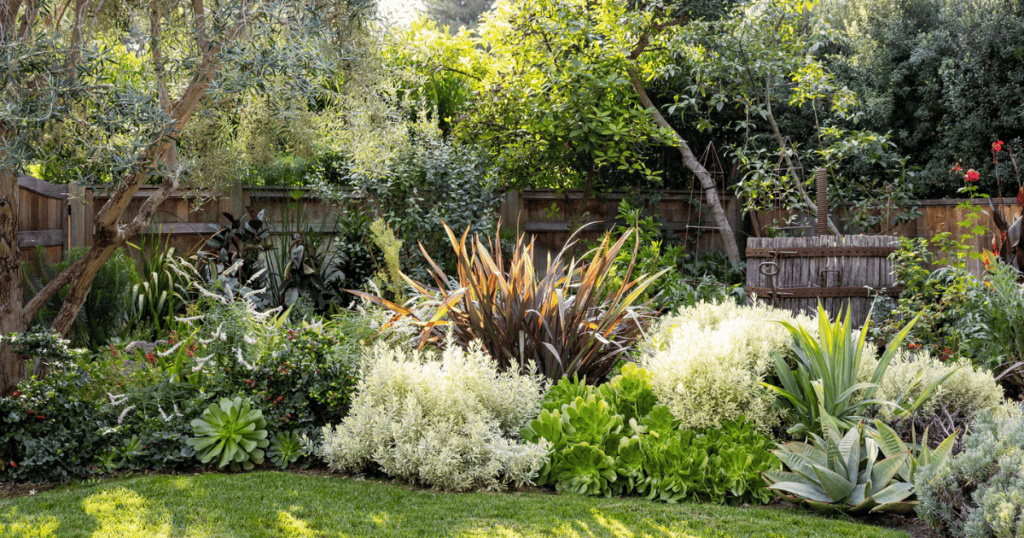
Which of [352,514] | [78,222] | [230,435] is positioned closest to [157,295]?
[78,222]

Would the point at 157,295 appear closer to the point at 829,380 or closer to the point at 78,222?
the point at 78,222

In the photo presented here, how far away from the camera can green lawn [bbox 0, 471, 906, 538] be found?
251 cm

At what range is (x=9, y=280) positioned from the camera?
144 inches

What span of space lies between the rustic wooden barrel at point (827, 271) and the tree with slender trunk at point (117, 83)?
3.81 m

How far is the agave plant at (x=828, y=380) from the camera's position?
10.3 feet

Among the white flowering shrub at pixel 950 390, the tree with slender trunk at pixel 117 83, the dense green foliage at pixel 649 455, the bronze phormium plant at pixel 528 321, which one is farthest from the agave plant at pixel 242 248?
the white flowering shrub at pixel 950 390

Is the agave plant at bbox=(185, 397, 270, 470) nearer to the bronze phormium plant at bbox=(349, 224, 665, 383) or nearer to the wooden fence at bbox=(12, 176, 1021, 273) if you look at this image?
the bronze phormium plant at bbox=(349, 224, 665, 383)

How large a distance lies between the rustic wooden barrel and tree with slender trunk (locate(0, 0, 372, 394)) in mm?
3814

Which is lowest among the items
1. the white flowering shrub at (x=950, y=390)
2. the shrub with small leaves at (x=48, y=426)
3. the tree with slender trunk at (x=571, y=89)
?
the shrub with small leaves at (x=48, y=426)

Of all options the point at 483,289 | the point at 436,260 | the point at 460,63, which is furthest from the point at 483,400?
the point at 460,63

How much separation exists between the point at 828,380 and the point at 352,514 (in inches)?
86.7

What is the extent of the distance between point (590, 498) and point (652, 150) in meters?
5.80

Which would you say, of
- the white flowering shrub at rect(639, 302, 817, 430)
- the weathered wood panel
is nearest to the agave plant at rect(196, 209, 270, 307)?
the weathered wood panel

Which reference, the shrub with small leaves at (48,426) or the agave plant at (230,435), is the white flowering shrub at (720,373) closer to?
the agave plant at (230,435)
